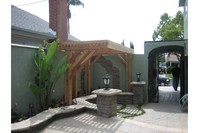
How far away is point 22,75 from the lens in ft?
21.0

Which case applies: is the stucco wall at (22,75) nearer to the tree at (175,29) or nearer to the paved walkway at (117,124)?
the paved walkway at (117,124)

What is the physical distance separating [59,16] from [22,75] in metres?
5.01

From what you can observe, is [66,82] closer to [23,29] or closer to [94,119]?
[94,119]

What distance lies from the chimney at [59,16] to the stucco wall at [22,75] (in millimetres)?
3897

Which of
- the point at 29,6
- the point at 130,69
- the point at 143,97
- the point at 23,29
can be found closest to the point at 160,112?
the point at 143,97

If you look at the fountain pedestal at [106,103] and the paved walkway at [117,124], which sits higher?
the fountain pedestal at [106,103]

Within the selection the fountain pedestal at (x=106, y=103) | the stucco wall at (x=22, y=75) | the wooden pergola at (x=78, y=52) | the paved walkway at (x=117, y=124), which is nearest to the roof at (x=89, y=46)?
the wooden pergola at (x=78, y=52)

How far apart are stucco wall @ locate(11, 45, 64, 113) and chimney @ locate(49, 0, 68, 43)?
3.90 metres

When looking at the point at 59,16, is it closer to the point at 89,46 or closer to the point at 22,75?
the point at 89,46

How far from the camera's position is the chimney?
1058 cm

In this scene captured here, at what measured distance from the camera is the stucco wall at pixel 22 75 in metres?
6.05

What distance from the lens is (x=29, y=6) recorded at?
16.0m

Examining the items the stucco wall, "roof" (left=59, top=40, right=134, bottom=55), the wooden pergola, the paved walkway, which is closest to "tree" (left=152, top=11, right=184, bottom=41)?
the wooden pergola

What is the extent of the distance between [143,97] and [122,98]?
1013 millimetres
